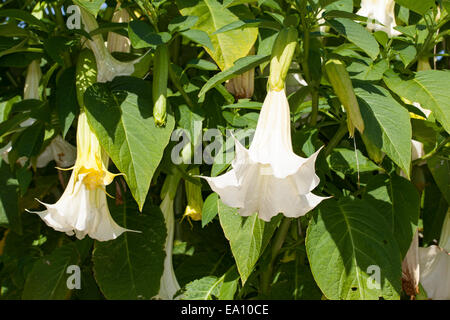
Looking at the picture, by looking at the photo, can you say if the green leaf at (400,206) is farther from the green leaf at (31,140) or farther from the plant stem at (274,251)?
the green leaf at (31,140)

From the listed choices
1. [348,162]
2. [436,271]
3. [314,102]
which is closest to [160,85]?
[314,102]

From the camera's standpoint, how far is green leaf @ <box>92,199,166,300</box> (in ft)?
3.91

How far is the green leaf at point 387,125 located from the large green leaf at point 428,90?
0.15ft

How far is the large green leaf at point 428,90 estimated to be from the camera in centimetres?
98

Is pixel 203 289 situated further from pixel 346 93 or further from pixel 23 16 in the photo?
pixel 23 16

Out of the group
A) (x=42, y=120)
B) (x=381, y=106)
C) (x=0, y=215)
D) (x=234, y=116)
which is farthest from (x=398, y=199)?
(x=0, y=215)

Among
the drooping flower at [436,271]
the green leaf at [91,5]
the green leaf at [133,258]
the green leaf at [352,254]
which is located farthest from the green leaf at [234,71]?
the drooping flower at [436,271]

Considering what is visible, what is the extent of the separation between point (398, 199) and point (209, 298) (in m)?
0.46

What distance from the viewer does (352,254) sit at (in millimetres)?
1022

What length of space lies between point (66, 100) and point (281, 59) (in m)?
0.44

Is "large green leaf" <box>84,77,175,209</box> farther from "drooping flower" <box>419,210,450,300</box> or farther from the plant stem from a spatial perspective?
"drooping flower" <box>419,210,450,300</box>

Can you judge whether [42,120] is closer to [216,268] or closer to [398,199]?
[216,268]

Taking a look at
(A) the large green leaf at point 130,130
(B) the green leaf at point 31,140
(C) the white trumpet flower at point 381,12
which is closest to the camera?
(A) the large green leaf at point 130,130

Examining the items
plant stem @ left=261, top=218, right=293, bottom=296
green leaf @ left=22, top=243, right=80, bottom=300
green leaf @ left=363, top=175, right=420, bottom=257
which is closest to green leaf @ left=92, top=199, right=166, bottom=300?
green leaf @ left=22, top=243, right=80, bottom=300
